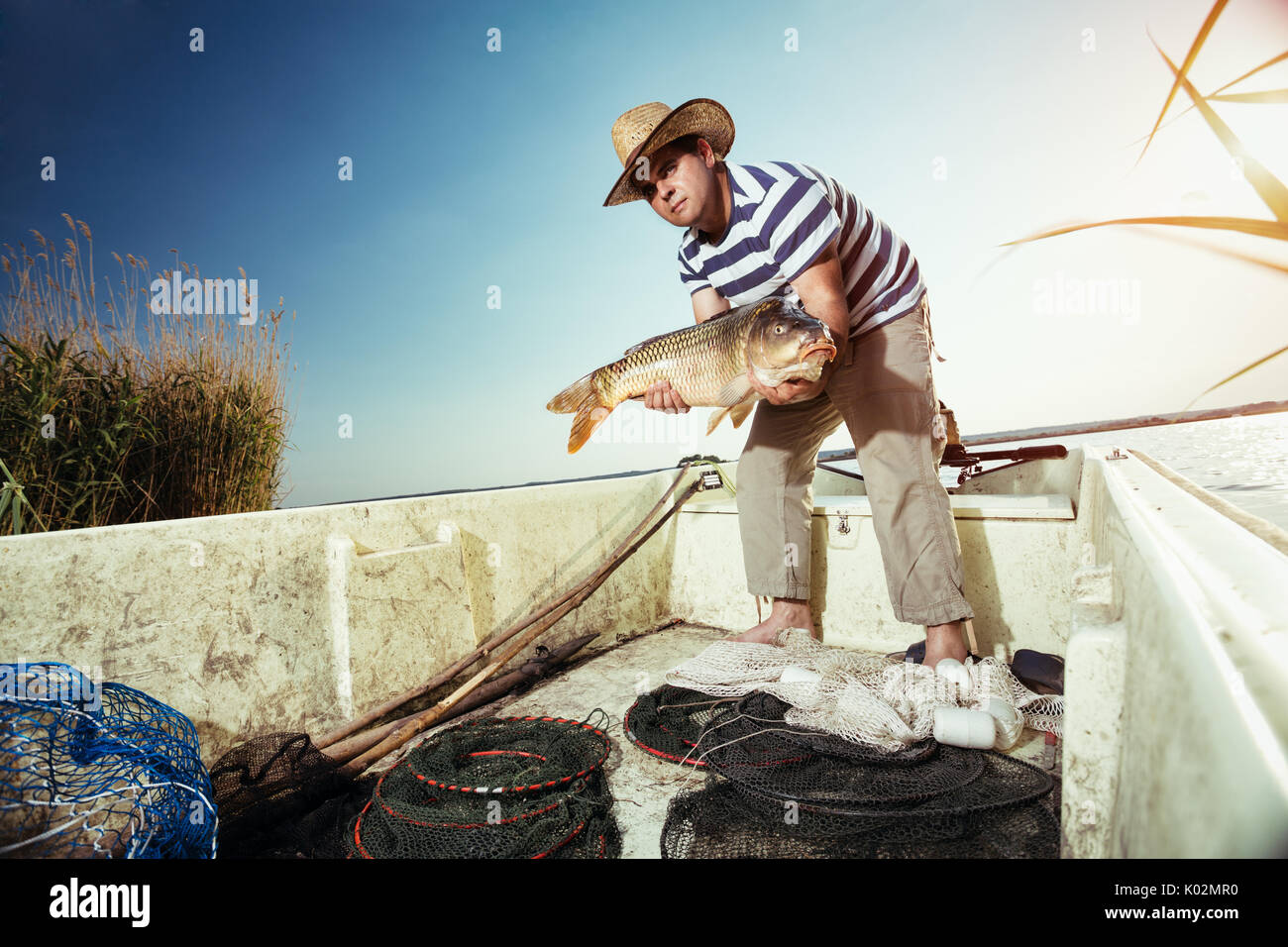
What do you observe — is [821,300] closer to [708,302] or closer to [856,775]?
[708,302]

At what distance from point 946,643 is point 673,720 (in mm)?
1235

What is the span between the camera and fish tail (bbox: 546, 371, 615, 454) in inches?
129

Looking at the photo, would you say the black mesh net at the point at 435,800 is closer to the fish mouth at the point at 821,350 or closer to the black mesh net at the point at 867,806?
the black mesh net at the point at 867,806

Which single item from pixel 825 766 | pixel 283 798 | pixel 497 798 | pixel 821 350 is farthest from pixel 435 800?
pixel 821 350

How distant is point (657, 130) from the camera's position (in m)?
2.75

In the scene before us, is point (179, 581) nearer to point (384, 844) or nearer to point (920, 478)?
point (384, 844)

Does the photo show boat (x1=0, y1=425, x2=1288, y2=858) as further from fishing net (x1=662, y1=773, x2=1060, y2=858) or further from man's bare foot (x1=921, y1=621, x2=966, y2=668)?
man's bare foot (x1=921, y1=621, x2=966, y2=668)

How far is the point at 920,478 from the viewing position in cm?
277

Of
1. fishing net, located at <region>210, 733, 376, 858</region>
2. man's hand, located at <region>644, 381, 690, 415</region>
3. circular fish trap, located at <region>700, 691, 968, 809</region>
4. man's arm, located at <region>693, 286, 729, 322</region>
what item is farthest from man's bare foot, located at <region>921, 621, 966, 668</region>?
fishing net, located at <region>210, 733, 376, 858</region>

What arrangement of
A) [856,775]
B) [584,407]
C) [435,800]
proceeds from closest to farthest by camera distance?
[856,775] → [435,800] → [584,407]

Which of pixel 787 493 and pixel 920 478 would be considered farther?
pixel 787 493

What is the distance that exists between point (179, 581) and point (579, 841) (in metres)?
1.74

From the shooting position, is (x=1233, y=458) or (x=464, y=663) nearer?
(x=464, y=663)
